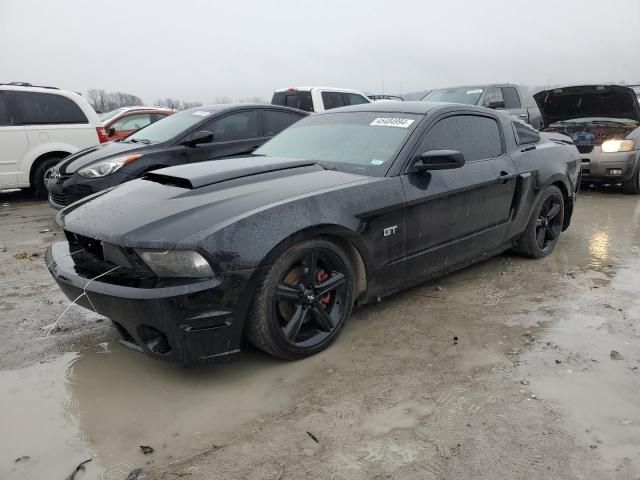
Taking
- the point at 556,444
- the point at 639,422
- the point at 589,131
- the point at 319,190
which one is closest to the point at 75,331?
the point at 319,190

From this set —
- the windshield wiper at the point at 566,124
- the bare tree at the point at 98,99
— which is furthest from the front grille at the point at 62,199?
the bare tree at the point at 98,99

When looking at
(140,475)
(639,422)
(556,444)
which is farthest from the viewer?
(639,422)

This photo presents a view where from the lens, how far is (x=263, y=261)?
274 centimetres

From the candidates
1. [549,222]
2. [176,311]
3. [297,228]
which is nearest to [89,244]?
[176,311]

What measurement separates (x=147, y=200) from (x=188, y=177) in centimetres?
31

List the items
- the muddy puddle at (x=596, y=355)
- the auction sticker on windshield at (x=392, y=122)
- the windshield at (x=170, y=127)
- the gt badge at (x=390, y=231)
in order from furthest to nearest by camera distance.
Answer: the windshield at (x=170, y=127)
the auction sticker on windshield at (x=392, y=122)
the gt badge at (x=390, y=231)
the muddy puddle at (x=596, y=355)

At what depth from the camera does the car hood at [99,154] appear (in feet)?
20.2

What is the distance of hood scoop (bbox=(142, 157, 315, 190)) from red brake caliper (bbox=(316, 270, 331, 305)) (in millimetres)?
773

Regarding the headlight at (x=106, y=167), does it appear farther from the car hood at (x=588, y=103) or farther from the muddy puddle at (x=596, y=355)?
the car hood at (x=588, y=103)

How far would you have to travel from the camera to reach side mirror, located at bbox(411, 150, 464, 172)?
3.47 meters

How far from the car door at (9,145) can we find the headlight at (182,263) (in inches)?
255

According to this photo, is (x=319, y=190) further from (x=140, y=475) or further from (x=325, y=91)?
(x=325, y=91)

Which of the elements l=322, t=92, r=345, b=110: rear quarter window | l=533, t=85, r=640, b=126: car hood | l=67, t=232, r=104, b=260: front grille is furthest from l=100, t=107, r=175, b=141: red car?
l=67, t=232, r=104, b=260: front grille

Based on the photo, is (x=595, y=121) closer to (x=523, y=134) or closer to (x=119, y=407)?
(x=523, y=134)
